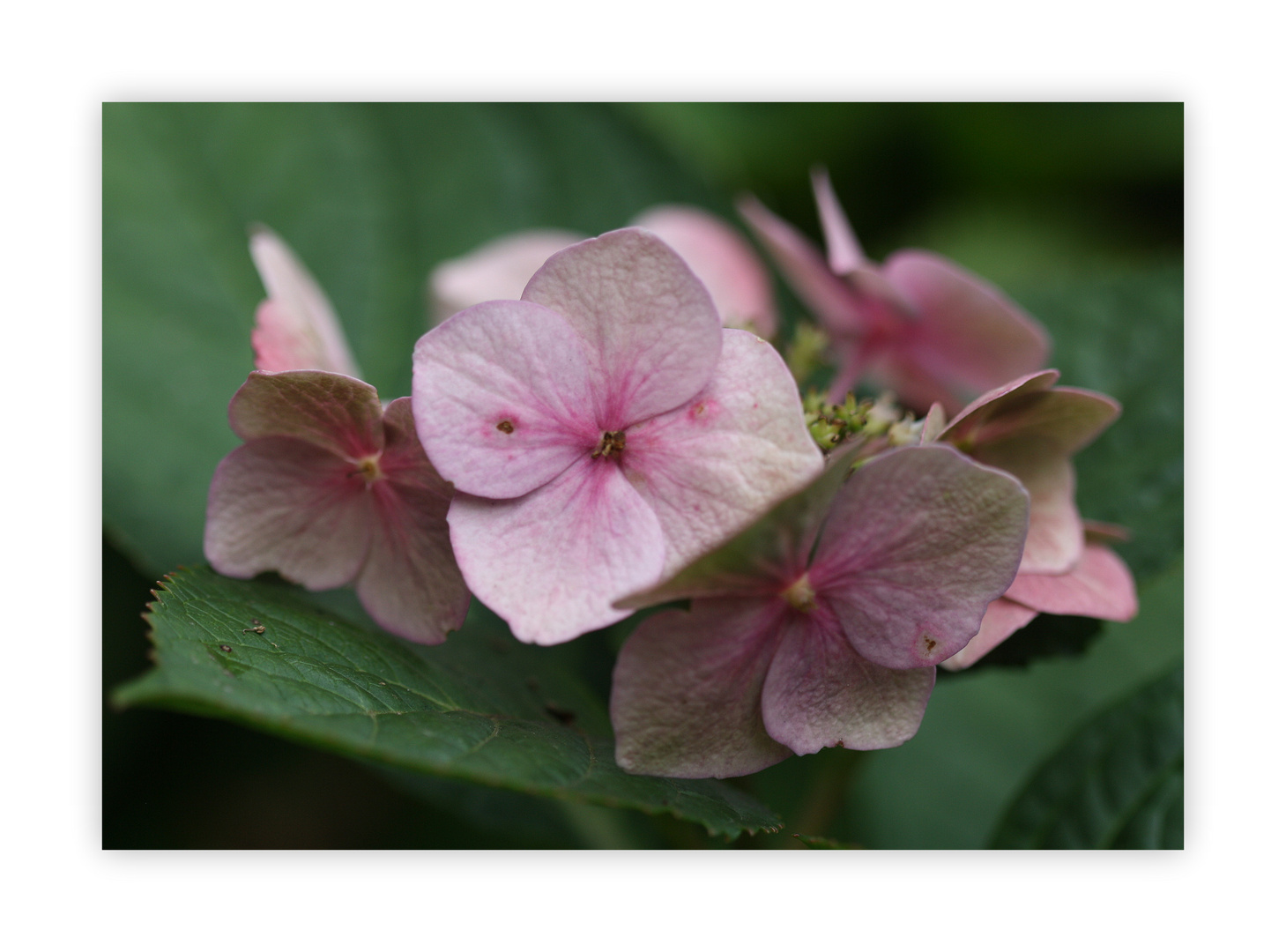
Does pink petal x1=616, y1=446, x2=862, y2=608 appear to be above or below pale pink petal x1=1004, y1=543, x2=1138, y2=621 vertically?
above

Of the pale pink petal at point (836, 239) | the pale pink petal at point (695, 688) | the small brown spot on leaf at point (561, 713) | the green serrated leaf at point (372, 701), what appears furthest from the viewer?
the pale pink petal at point (836, 239)

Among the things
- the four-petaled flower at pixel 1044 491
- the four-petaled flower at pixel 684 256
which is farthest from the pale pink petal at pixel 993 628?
the four-petaled flower at pixel 684 256

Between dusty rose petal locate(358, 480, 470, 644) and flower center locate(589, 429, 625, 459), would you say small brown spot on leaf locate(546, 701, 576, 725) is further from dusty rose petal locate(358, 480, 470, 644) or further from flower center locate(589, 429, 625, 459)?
flower center locate(589, 429, 625, 459)

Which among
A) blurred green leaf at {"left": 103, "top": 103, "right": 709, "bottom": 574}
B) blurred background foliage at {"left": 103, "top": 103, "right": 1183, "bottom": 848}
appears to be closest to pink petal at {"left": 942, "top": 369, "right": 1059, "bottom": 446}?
blurred background foliage at {"left": 103, "top": 103, "right": 1183, "bottom": 848}

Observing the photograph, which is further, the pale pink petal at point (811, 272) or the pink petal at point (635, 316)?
the pale pink petal at point (811, 272)

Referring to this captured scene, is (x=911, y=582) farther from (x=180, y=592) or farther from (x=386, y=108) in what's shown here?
(x=386, y=108)

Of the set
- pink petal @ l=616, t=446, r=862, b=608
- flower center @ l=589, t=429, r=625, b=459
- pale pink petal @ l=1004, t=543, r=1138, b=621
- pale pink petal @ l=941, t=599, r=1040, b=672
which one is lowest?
pale pink petal @ l=941, t=599, r=1040, b=672

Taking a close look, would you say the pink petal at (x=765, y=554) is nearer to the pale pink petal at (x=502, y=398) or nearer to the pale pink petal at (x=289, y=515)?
the pale pink petal at (x=502, y=398)

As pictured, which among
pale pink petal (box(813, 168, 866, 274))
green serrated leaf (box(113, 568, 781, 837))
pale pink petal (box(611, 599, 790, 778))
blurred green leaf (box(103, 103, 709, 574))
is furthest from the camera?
blurred green leaf (box(103, 103, 709, 574))
